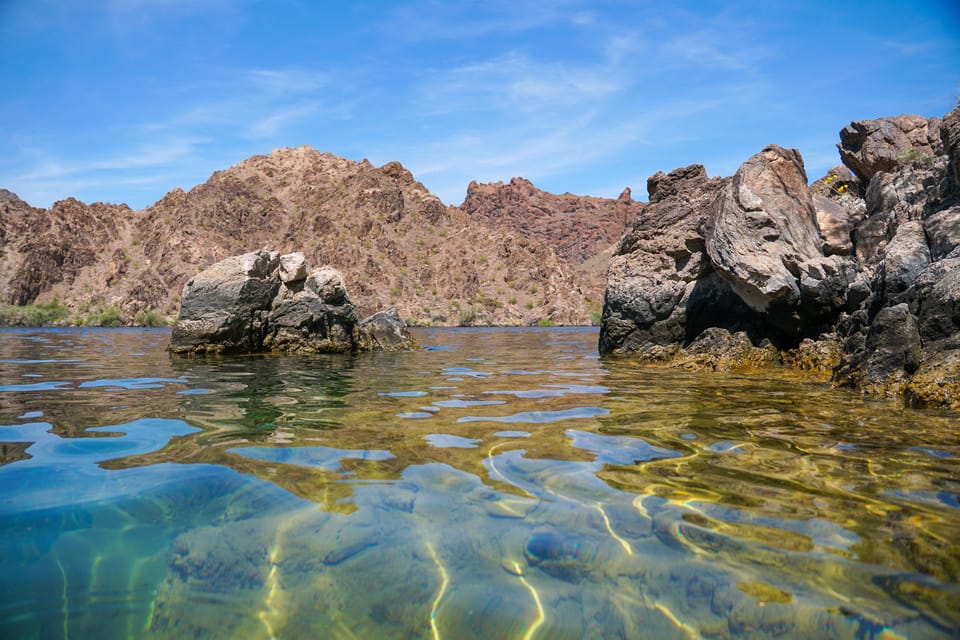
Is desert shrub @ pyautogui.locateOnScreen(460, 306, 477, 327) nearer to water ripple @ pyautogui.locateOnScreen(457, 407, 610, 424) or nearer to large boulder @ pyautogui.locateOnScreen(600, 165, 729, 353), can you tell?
large boulder @ pyautogui.locateOnScreen(600, 165, 729, 353)

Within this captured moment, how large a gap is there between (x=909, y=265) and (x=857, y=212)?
21.0 feet

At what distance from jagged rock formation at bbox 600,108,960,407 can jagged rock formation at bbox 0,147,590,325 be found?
95.0 m

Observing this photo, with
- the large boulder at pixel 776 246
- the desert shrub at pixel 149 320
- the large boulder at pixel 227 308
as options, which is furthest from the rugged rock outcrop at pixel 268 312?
the desert shrub at pixel 149 320

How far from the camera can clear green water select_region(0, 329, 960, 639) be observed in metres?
2.03

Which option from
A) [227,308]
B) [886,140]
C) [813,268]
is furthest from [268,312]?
[886,140]

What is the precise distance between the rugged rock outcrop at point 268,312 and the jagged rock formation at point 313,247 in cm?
8987

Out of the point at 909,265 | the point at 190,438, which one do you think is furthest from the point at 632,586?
the point at 909,265

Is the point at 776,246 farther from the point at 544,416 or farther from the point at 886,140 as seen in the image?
the point at 886,140

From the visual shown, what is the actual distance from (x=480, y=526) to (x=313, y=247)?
132455mm

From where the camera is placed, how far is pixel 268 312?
17016mm

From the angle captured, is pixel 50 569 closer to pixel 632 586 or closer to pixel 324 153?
pixel 632 586

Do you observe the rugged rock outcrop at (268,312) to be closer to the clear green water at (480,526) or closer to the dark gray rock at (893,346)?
the clear green water at (480,526)

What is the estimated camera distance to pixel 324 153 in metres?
174

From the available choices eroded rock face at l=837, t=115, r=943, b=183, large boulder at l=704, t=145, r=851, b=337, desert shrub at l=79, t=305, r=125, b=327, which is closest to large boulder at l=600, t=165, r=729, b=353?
large boulder at l=704, t=145, r=851, b=337
